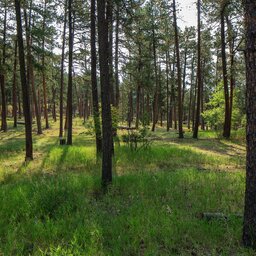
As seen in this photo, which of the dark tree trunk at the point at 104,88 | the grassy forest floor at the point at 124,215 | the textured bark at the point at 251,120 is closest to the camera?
the textured bark at the point at 251,120

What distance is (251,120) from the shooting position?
429 centimetres

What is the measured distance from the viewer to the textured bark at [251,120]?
13.8ft

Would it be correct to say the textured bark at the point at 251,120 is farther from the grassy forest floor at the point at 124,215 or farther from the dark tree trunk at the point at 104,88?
the dark tree trunk at the point at 104,88

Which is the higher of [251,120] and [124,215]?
[251,120]

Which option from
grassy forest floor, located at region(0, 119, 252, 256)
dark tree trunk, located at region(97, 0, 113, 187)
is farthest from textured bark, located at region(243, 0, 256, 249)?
dark tree trunk, located at region(97, 0, 113, 187)

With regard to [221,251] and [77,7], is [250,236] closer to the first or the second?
[221,251]

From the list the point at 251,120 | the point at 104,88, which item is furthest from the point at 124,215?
the point at 104,88

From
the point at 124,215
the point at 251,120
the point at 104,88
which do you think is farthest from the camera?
the point at 104,88

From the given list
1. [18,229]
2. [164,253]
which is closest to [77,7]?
[18,229]

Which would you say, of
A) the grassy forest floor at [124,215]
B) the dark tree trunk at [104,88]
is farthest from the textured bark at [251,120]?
the dark tree trunk at [104,88]

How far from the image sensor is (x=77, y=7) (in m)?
Answer: 15.9

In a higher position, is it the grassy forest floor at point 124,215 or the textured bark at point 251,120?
the textured bark at point 251,120

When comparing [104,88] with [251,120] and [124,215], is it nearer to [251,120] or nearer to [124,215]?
Answer: [124,215]

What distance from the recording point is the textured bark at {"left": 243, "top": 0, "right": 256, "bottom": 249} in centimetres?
422
